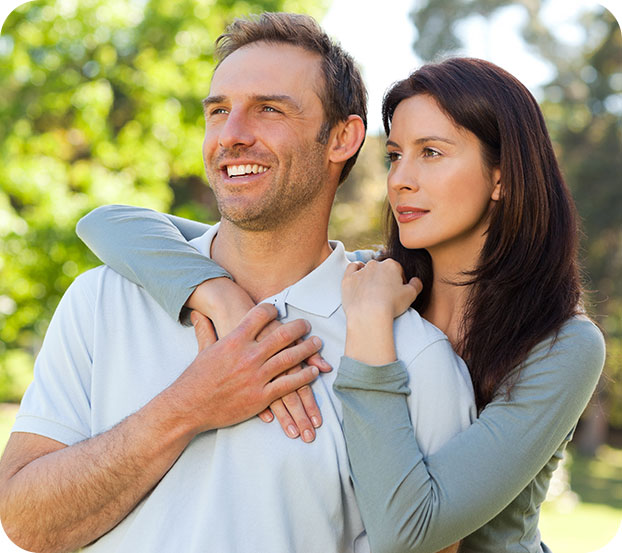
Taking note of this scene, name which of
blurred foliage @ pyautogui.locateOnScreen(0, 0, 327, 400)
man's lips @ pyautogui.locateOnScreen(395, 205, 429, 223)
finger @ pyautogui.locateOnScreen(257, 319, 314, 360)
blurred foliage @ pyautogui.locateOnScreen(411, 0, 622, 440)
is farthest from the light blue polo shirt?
blurred foliage @ pyautogui.locateOnScreen(411, 0, 622, 440)

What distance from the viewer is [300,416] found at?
2000mm

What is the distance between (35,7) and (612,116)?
15.6m

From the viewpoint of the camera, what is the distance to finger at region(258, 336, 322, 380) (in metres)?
1.99

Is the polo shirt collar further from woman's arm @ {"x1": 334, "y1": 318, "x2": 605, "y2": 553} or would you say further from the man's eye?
the man's eye

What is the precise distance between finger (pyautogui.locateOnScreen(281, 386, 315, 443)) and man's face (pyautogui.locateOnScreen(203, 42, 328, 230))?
23.1 inches

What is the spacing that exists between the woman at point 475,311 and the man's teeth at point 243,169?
1.00 ft

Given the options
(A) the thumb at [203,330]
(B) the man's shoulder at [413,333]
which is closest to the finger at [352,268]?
(B) the man's shoulder at [413,333]

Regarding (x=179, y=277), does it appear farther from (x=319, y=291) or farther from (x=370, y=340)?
(x=370, y=340)

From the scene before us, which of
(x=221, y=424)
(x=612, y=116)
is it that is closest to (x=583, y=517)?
(x=612, y=116)

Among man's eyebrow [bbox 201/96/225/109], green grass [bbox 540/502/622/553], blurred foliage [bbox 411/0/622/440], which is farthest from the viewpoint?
blurred foliage [bbox 411/0/622/440]

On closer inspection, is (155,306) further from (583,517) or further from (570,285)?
(583,517)

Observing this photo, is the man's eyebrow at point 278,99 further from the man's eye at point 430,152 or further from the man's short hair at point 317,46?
the man's eye at point 430,152

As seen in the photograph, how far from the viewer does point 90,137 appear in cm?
983

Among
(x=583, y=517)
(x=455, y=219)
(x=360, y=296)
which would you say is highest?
(x=455, y=219)
